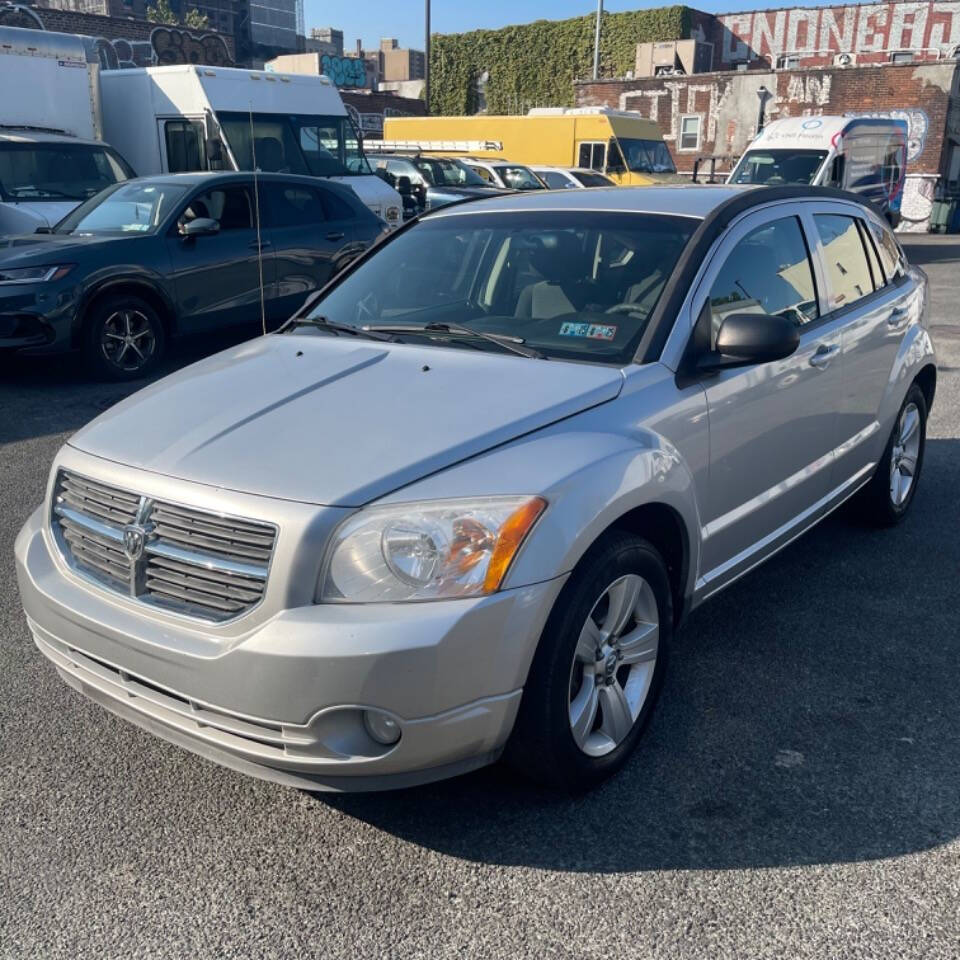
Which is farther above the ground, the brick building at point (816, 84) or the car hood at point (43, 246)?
the brick building at point (816, 84)

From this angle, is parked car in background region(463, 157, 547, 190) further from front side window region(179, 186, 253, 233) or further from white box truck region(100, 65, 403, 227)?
front side window region(179, 186, 253, 233)

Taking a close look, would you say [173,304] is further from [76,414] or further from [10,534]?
[10,534]

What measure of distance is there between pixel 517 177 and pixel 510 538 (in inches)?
797

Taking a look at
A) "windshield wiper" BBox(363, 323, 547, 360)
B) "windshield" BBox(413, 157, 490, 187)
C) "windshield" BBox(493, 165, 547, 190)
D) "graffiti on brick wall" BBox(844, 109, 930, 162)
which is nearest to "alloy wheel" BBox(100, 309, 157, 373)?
"windshield wiper" BBox(363, 323, 547, 360)

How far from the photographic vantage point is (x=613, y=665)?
9.88 ft

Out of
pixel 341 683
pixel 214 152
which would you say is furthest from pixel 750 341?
pixel 214 152

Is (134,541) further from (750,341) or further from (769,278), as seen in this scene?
(769,278)

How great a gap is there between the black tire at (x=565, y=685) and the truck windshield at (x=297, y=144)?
12.2 metres

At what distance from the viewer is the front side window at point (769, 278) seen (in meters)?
3.64

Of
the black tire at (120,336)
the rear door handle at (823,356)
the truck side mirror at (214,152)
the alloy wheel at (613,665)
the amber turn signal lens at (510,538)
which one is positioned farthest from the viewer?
the truck side mirror at (214,152)

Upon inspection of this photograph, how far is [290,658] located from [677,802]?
4.17 feet

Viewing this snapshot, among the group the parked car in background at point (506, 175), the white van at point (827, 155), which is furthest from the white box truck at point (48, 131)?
the white van at point (827, 155)

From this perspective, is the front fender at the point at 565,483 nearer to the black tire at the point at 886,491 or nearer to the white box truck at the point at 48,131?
the black tire at the point at 886,491

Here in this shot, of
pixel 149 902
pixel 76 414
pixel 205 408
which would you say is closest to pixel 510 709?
pixel 149 902
